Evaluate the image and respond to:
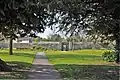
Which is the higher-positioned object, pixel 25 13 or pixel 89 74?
pixel 25 13

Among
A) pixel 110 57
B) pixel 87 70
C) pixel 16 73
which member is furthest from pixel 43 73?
pixel 110 57

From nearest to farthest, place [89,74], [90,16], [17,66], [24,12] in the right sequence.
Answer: [24,12]
[90,16]
[89,74]
[17,66]

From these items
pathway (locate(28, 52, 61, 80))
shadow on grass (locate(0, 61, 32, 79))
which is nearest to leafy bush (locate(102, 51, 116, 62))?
pathway (locate(28, 52, 61, 80))

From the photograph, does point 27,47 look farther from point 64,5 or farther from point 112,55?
point 64,5

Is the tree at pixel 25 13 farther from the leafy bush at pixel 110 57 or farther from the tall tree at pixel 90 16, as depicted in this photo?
the leafy bush at pixel 110 57

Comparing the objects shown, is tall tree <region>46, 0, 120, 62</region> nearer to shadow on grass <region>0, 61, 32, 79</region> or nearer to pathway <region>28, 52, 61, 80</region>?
pathway <region>28, 52, 61, 80</region>

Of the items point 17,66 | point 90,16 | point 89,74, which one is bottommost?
point 89,74

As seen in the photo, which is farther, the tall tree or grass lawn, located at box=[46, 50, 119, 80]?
grass lawn, located at box=[46, 50, 119, 80]

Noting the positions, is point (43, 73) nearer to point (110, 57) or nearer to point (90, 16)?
point (90, 16)

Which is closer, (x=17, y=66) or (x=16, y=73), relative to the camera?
(x=16, y=73)

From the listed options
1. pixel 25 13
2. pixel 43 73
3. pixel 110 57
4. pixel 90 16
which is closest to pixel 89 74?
pixel 43 73

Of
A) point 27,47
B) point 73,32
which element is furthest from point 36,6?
point 27,47

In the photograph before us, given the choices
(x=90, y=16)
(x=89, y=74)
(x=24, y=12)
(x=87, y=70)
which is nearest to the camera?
(x=24, y=12)

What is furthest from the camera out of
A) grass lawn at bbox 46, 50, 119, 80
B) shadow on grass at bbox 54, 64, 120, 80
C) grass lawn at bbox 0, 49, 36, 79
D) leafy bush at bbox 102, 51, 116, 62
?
leafy bush at bbox 102, 51, 116, 62
